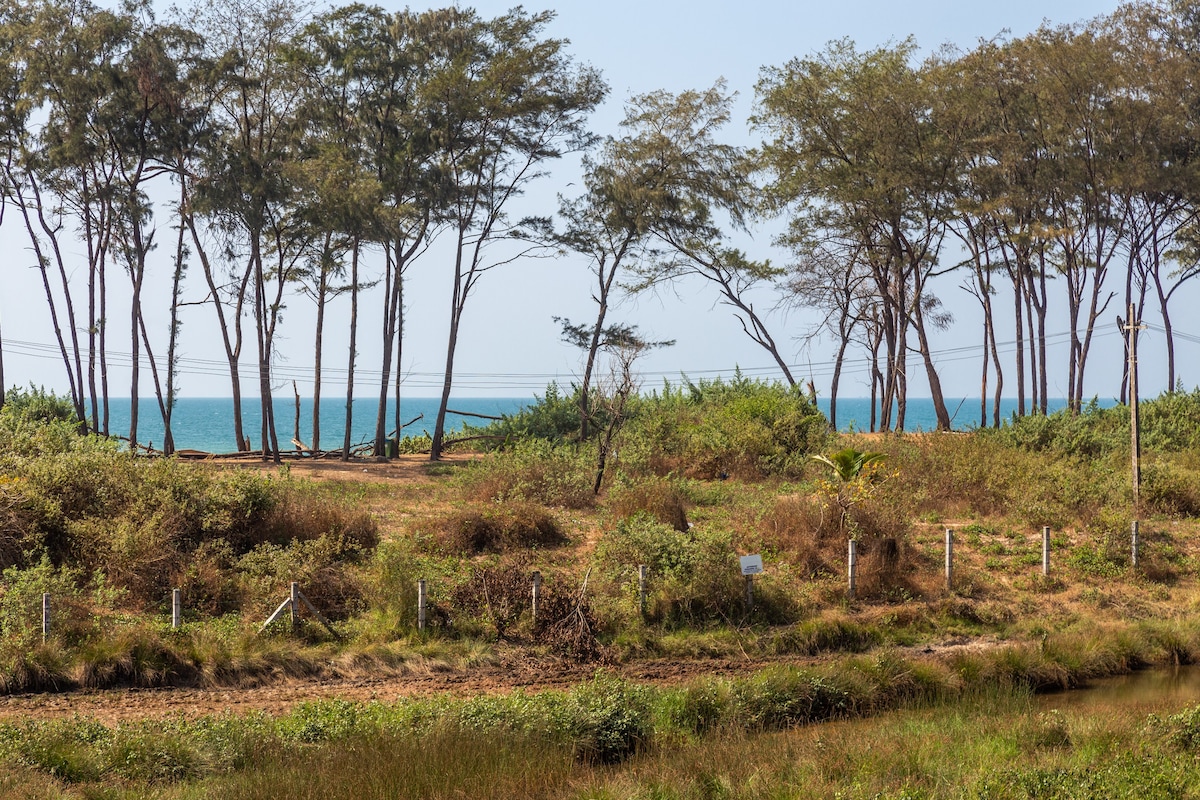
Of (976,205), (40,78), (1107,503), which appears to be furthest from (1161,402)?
Answer: (40,78)

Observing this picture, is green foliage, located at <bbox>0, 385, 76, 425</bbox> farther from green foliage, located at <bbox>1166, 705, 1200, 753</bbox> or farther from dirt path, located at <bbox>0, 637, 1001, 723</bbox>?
green foliage, located at <bbox>1166, 705, 1200, 753</bbox>

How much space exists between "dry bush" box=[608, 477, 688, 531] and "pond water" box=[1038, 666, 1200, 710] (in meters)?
7.93

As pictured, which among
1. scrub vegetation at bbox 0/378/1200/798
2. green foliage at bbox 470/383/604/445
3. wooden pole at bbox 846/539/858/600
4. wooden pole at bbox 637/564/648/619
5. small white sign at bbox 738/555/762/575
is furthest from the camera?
green foliage at bbox 470/383/604/445

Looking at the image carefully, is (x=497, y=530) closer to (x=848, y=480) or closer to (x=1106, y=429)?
(x=848, y=480)

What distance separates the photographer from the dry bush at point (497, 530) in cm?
1970

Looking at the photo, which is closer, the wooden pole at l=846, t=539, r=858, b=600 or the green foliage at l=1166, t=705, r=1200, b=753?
the green foliage at l=1166, t=705, r=1200, b=753

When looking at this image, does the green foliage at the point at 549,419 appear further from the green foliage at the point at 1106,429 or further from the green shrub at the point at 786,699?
the green shrub at the point at 786,699

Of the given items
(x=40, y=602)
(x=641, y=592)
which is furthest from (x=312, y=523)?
Answer: (x=641, y=592)

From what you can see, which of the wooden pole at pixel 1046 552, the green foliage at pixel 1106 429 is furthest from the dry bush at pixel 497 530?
the green foliage at pixel 1106 429

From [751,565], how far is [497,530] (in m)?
5.62

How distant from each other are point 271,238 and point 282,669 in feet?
86.6

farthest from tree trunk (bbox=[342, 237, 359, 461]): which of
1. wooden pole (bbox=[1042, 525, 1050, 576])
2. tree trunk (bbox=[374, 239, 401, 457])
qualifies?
wooden pole (bbox=[1042, 525, 1050, 576])

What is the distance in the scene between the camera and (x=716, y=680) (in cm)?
1377

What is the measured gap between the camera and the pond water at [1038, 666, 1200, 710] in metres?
14.2
